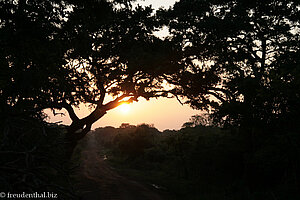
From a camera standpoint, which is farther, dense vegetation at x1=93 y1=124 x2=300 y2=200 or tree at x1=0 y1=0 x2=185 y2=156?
dense vegetation at x1=93 y1=124 x2=300 y2=200

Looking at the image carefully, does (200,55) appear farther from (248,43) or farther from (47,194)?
(47,194)

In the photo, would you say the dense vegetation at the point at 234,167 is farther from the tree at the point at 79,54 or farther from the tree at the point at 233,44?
the tree at the point at 79,54

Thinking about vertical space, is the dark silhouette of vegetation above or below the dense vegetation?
above

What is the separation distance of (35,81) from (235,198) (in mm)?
12948

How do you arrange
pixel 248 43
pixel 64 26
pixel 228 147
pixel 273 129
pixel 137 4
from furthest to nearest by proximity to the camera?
pixel 228 147, pixel 248 43, pixel 137 4, pixel 64 26, pixel 273 129

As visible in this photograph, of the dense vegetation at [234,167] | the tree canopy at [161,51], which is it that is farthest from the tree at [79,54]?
the dense vegetation at [234,167]

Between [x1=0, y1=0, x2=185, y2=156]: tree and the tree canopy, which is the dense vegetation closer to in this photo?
the tree canopy

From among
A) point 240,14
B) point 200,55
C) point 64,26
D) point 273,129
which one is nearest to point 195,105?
point 200,55

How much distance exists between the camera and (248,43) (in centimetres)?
1619

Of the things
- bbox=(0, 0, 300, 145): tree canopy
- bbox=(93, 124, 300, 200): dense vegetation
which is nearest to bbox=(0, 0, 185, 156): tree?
bbox=(0, 0, 300, 145): tree canopy

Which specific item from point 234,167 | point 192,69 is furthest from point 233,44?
point 234,167

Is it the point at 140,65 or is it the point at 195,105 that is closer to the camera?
the point at 140,65

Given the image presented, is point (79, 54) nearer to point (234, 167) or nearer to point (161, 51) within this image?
point (161, 51)

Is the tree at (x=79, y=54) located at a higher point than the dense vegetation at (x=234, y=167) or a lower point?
higher
